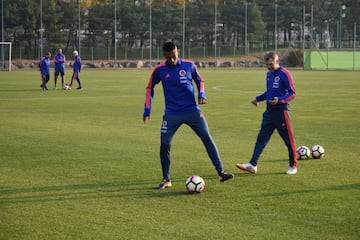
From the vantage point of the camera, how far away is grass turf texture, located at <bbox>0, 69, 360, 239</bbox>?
7.13 metres

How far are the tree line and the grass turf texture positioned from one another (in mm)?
54538

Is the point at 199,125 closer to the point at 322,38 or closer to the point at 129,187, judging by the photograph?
Result: the point at 129,187

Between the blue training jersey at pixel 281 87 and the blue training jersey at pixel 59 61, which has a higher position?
the blue training jersey at pixel 59 61

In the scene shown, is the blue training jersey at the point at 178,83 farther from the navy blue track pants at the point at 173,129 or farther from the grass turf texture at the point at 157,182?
the grass turf texture at the point at 157,182

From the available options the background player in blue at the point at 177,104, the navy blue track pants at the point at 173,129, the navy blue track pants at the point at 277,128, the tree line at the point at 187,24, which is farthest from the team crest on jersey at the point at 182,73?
the tree line at the point at 187,24

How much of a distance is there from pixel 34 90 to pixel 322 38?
1990 inches

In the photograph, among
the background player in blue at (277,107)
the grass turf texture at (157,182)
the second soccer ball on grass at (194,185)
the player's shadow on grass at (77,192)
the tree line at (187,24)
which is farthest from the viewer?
the tree line at (187,24)

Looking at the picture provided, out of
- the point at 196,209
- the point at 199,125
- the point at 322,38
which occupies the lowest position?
the point at 196,209

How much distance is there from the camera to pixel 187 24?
75688 millimetres

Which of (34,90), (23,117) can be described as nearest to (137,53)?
(34,90)

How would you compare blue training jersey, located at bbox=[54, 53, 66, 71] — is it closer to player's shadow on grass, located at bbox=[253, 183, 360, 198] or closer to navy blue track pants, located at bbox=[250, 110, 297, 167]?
navy blue track pants, located at bbox=[250, 110, 297, 167]

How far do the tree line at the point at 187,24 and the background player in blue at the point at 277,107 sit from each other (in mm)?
60006

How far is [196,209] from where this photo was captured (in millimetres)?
7984

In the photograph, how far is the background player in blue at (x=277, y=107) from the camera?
33.7 ft
